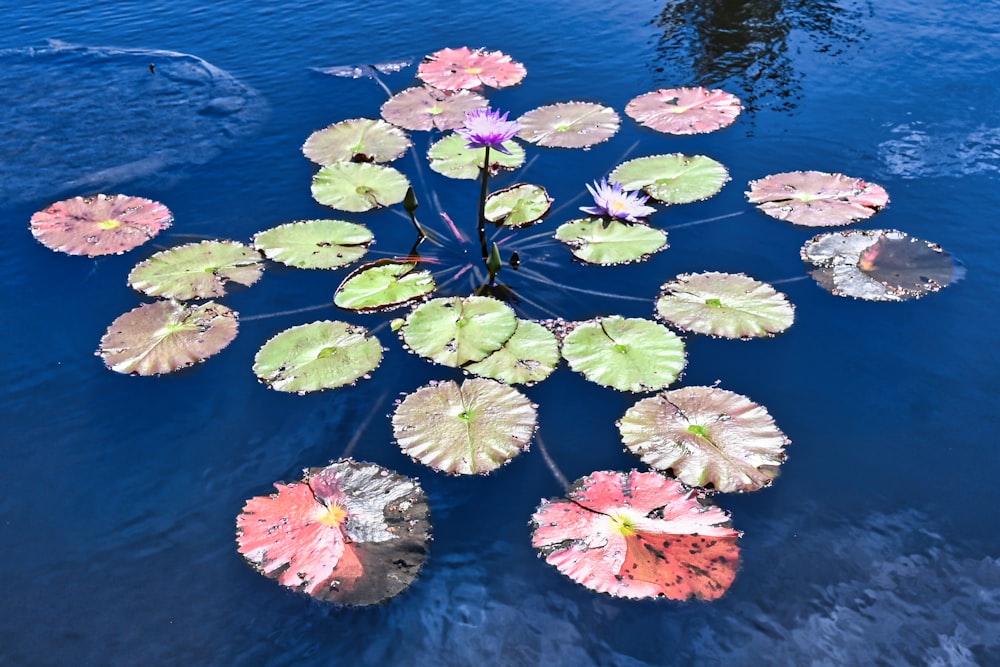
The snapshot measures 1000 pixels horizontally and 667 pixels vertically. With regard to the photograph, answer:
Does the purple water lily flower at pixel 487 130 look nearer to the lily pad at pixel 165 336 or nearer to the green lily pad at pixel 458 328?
the green lily pad at pixel 458 328

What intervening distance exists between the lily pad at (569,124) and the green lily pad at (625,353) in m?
2.29

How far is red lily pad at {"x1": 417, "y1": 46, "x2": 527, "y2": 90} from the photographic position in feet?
23.7

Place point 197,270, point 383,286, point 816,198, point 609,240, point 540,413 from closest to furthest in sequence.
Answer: point 540,413 → point 383,286 → point 197,270 → point 609,240 → point 816,198

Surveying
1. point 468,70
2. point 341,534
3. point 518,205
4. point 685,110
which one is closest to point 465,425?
point 341,534

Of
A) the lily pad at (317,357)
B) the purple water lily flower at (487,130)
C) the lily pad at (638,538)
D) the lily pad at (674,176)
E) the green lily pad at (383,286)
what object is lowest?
the lily pad at (638,538)

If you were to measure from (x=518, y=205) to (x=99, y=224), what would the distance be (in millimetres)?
3004

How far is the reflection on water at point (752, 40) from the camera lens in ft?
23.7

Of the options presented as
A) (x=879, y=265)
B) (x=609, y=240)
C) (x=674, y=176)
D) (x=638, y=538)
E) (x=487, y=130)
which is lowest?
(x=638, y=538)

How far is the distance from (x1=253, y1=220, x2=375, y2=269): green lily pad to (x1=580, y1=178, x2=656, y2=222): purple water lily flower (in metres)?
1.56

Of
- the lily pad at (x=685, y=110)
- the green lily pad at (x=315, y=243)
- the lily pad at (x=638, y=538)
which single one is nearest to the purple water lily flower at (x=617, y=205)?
the lily pad at (x=685, y=110)

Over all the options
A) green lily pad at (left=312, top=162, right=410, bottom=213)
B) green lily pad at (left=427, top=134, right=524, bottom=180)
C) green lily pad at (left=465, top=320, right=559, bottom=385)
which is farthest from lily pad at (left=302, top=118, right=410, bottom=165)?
green lily pad at (left=465, top=320, right=559, bottom=385)

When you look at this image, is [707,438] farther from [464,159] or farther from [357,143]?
[357,143]

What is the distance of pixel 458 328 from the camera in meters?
4.53

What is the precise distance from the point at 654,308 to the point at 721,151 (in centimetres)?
215
